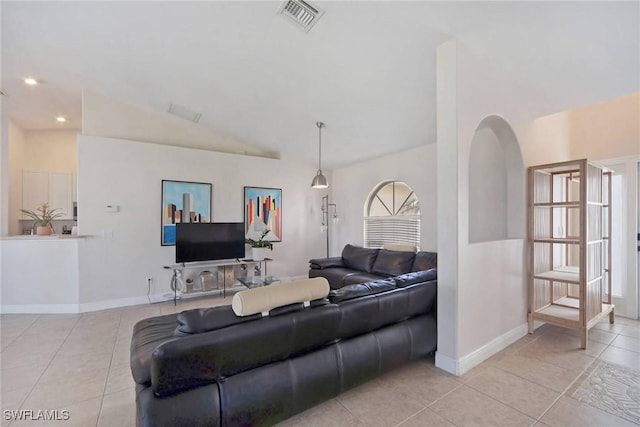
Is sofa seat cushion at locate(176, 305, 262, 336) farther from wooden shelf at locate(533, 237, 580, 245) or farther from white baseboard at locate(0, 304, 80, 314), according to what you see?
white baseboard at locate(0, 304, 80, 314)

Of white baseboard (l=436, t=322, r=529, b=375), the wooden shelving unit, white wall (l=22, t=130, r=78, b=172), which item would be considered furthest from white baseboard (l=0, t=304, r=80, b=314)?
the wooden shelving unit

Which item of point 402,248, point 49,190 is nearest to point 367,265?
point 402,248

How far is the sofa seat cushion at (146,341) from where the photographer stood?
1492mm

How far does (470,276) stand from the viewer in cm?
251

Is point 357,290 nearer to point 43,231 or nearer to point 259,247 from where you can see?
point 259,247

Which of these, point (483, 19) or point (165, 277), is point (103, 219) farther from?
point (483, 19)

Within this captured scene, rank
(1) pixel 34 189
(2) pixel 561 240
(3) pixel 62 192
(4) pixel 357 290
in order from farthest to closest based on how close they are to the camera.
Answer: (3) pixel 62 192 < (1) pixel 34 189 < (2) pixel 561 240 < (4) pixel 357 290

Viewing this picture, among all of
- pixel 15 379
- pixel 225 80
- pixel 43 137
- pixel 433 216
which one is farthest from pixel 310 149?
pixel 43 137

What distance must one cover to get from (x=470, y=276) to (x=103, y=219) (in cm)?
510

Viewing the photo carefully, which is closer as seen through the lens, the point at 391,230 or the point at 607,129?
the point at 607,129

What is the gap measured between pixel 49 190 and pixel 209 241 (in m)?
3.66

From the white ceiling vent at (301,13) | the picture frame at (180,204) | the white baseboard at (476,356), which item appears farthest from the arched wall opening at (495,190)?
the picture frame at (180,204)

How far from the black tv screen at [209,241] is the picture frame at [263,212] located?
0.33 meters

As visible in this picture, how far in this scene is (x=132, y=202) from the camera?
458 centimetres
